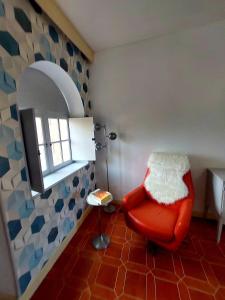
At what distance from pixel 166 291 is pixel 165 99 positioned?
2010 millimetres

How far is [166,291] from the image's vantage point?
1.17m

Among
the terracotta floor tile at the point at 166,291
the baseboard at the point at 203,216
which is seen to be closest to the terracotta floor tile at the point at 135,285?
the terracotta floor tile at the point at 166,291

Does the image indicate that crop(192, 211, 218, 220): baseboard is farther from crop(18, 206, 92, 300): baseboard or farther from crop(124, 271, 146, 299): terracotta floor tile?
crop(18, 206, 92, 300): baseboard

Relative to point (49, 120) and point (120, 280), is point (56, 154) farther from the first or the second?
point (120, 280)

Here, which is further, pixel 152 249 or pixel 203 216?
pixel 203 216

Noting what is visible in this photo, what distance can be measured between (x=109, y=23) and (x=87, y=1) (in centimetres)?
35

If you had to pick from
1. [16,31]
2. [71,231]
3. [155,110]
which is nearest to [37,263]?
[71,231]

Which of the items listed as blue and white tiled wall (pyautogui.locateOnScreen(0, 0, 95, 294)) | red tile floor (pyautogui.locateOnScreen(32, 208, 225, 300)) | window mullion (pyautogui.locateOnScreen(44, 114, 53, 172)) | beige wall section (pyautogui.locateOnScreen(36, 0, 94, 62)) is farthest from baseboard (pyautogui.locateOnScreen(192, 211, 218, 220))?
beige wall section (pyautogui.locateOnScreen(36, 0, 94, 62))

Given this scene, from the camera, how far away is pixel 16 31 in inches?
42.2

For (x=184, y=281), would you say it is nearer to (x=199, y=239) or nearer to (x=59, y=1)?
(x=199, y=239)

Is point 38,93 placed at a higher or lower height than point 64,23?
lower

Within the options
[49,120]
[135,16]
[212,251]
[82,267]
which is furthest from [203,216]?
[135,16]

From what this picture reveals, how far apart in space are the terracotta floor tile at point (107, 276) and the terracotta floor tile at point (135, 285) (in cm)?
12

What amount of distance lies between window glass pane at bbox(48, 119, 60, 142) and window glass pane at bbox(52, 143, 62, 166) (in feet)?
0.26
